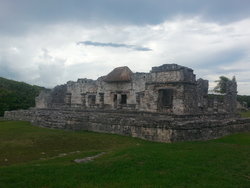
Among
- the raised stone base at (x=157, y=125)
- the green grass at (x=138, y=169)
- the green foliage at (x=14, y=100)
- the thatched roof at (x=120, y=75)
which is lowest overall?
the green grass at (x=138, y=169)

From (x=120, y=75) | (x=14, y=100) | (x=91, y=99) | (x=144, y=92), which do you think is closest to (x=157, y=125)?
(x=144, y=92)

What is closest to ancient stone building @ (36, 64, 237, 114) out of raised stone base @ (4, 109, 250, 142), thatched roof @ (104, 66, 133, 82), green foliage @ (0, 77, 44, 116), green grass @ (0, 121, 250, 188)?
thatched roof @ (104, 66, 133, 82)

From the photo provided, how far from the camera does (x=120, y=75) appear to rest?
20484 millimetres

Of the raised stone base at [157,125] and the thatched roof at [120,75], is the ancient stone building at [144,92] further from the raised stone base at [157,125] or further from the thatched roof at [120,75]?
the raised stone base at [157,125]

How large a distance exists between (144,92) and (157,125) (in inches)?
192

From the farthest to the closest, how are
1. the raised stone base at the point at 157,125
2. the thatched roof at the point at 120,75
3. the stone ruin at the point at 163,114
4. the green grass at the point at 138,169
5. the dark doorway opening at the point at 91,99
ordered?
the dark doorway opening at the point at 91,99 → the thatched roof at the point at 120,75 → the stone ruin at the point at 163,114 → the raised stone base at the point at 157,125 → the green grass at the point at 138,169

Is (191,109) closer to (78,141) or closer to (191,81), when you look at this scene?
(191,81)

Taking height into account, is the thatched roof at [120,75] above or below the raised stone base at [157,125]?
above

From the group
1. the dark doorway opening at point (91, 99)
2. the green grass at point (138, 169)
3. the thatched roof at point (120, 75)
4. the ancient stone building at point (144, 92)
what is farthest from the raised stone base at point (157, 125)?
the dark doorway opening at point (91, 99)

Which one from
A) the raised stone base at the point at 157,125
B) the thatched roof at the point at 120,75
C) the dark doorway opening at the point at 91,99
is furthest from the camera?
the dark doorway opening at the point at 91,99

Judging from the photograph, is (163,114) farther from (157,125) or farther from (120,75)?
(120,75)

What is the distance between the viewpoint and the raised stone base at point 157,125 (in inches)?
371

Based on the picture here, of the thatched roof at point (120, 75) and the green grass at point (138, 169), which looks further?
the thatched roof at point (120, 75)

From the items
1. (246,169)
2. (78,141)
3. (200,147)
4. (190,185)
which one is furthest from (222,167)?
(78,141)
